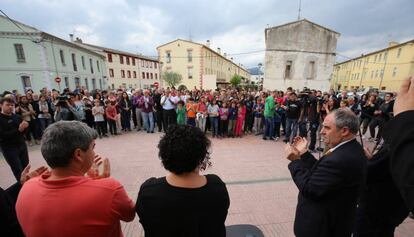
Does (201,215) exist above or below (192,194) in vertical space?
below

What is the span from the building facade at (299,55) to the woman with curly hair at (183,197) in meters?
20.7

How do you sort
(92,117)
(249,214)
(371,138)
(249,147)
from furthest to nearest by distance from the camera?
(92,117) → (371,138) → (249,147) → (249,214)

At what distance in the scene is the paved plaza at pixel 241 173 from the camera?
2.96 metres

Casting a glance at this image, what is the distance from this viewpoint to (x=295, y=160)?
6.17 feet

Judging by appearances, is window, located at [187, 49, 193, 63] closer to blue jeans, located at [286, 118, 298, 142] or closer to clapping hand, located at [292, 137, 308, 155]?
blue jeans, located at [286, 118, 298, 142]

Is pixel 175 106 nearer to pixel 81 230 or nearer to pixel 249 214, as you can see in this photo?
pixel 249 214

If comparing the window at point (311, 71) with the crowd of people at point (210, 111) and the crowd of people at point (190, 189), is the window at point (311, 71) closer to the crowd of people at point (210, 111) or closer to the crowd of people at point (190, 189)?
the crowd of people at point (210, 111)

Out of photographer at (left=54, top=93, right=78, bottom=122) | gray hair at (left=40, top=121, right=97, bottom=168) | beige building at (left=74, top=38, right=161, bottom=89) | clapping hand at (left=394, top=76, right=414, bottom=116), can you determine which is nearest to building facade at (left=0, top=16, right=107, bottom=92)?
beige building at (left=74, top=38, right=161, bottom=89)

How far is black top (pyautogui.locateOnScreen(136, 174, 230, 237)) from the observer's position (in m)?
1.06

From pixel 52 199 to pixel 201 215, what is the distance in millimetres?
827

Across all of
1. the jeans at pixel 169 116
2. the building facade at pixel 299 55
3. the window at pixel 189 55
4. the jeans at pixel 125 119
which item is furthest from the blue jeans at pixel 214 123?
the window at pixel 189 55

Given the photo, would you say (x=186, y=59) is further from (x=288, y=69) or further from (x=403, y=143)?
(x=403, y=143)

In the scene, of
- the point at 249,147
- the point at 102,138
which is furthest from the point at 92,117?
the point at 249,147

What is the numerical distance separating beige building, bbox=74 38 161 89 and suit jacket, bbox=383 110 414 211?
37418mm
